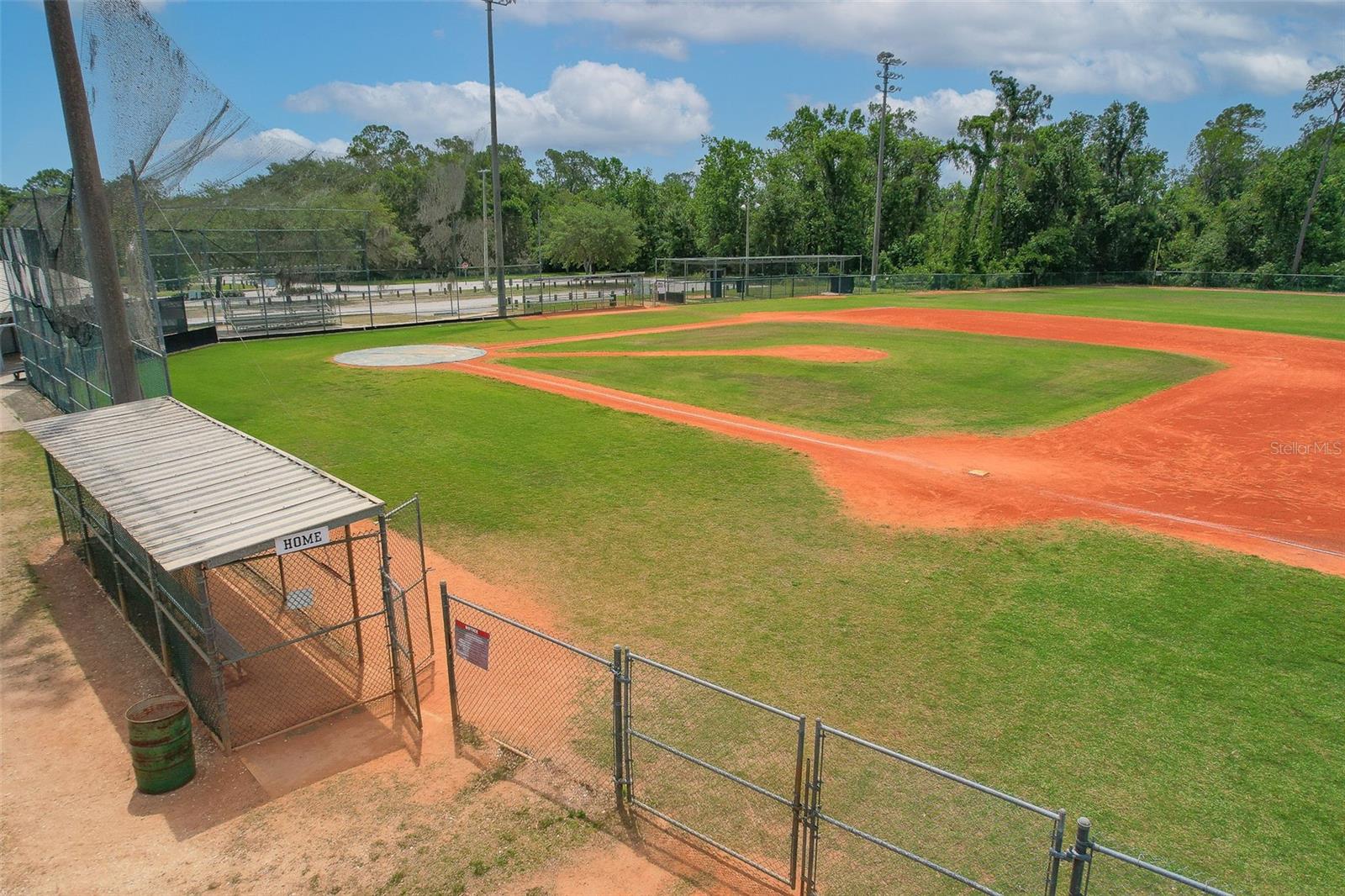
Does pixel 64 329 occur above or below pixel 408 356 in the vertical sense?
above

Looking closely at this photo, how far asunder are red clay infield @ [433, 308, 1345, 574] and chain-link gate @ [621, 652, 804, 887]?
600cm

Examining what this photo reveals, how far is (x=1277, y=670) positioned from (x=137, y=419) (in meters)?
14.9

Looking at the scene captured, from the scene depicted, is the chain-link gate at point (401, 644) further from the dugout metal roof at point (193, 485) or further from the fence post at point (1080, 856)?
the fence post at point (1080, 856)

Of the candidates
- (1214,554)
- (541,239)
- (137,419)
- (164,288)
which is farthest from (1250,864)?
(541,239)

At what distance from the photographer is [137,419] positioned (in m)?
11.6

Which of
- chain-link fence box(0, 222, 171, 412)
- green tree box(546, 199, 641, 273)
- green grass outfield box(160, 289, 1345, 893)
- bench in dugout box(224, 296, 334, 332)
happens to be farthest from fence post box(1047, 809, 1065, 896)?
green tree box(546, 199, 641, 273)

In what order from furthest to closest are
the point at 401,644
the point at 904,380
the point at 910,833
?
the point at 904,380 < the point at 401,644 < the point at 910,833

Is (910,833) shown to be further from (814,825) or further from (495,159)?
(495,159)

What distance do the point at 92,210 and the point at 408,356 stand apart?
667 inches

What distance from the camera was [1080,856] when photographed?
4180 mm

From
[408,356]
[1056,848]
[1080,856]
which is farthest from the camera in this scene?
[408,356]

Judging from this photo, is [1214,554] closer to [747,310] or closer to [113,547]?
[113,547]

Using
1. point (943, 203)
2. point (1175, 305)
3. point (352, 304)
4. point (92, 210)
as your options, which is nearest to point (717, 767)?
point (92, 210)

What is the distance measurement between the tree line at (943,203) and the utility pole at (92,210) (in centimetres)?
4292
